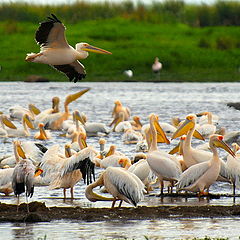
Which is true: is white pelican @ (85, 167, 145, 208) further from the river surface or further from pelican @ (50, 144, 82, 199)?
pelican @ (50, 144, 82, 199)

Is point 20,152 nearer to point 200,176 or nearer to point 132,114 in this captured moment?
point 200,176

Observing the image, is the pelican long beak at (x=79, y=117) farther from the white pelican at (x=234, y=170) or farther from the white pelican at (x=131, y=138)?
the white pelican at (x=234, y=170)

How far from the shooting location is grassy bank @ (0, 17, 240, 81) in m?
42.4

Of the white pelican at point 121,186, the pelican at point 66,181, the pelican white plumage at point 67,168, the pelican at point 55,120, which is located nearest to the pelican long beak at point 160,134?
the pelican white plumage at point 67,168

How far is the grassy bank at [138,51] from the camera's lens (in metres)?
42.4

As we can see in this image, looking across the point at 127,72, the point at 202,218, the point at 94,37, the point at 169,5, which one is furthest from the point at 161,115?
the point at 169,5

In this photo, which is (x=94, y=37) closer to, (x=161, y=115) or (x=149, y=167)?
(x=161, y=115)

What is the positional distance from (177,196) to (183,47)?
35.4 metres

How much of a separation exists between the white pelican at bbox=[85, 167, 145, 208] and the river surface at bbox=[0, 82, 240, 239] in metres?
0.26

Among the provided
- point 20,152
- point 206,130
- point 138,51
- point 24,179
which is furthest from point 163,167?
point 138,51

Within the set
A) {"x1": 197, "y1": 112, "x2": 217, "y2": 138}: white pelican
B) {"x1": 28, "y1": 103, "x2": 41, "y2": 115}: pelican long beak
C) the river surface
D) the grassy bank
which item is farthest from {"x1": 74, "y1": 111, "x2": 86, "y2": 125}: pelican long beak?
the grassy bank

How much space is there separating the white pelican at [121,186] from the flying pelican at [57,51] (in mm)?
1425

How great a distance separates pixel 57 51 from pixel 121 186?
1.94 metres

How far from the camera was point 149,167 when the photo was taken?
10469 mm
